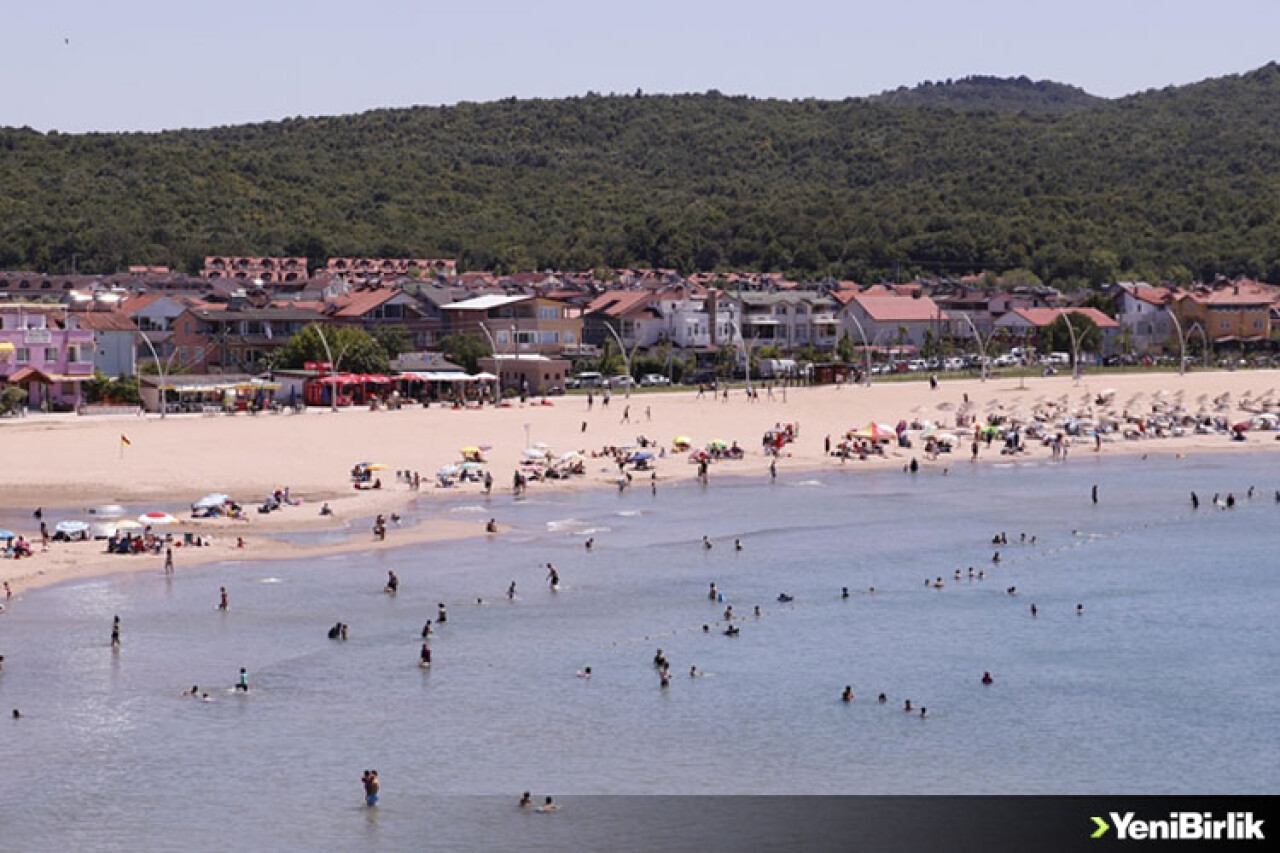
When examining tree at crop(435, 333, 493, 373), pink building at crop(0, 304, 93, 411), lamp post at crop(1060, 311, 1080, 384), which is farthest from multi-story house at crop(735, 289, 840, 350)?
pink building at crop(0, 304, 93, 411)

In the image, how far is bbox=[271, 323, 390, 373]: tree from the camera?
8469 centimetres

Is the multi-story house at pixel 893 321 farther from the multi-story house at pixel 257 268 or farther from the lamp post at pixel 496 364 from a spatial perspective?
the multi-story house at pixel 257 268

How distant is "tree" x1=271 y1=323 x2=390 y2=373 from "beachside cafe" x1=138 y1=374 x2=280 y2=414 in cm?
276

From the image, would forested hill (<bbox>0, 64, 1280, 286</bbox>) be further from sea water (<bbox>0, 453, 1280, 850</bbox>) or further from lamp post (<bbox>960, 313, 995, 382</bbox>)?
sea water (<bbox>0, 453, 1280, 850</bbox>)

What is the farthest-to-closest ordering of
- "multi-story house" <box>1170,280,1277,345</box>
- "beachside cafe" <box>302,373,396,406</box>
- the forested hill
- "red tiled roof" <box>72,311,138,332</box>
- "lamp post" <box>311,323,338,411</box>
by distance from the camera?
the forested hill → "multi-story house" <box>1170,280,1277,345</box> → "red tiled roof" <box>72,311,138,332</box> → "beachside cafe" <box>302,373,396,406</box> → "lamp post" <box>311,323,338,411</box>

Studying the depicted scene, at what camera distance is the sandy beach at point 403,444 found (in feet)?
166

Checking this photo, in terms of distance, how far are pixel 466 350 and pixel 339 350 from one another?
Result: 9346 millimetres

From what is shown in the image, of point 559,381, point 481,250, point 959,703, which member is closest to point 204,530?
point 959,703

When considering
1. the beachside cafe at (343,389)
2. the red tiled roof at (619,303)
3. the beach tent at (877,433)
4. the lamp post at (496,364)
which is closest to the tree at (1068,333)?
the red tiled roof at (619,303)

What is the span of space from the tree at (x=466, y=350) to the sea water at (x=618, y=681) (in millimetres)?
39332

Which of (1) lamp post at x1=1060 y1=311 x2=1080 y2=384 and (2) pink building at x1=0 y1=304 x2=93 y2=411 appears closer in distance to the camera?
(2) pink building at x1=0 y1=304 x2=93 y2=411

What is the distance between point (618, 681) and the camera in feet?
110

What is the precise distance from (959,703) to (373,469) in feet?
102

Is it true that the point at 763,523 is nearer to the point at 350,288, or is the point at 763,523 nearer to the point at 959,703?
the point at 959,703
